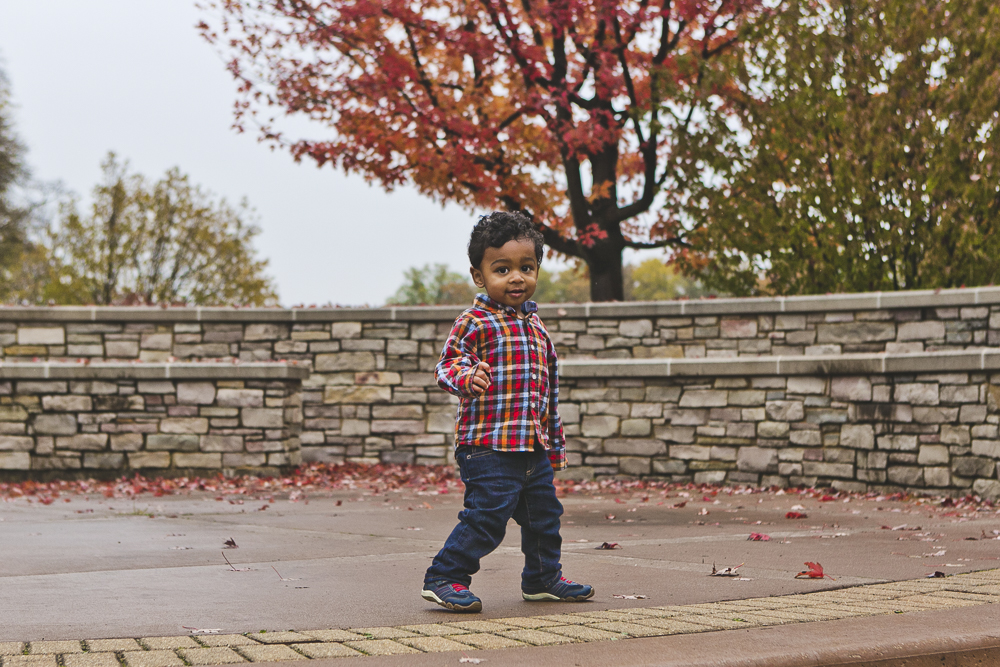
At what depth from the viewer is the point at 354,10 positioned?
11742 millimetres

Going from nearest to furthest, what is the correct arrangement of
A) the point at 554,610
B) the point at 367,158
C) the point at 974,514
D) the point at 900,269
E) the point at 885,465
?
the point at 554,610
the point at 974,514
the point at 885,465
the point at 900,269
the point at 367,158

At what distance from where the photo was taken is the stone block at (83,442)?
9414 millimetres

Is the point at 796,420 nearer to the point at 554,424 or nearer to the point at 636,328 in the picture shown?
the point at 636,328

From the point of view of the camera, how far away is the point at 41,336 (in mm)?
10836

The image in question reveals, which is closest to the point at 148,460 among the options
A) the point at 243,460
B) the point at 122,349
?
the point at 243,460

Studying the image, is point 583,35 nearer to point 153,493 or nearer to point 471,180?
point 471,180

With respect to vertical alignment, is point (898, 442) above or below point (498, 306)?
below

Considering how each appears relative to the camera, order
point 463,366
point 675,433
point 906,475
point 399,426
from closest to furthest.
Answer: point 463,366 → point 906,475 → point 675,433 → point 399,426

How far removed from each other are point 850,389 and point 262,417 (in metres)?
5.44

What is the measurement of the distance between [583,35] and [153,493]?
8026 mm

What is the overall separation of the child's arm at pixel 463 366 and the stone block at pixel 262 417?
607 centimetres

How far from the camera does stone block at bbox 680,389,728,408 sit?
905 centimetres

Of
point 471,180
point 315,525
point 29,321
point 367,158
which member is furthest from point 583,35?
point 315,525

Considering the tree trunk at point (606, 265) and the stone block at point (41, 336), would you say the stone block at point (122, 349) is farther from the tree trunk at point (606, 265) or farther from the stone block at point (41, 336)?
the tree trunk at point (606, 265)
